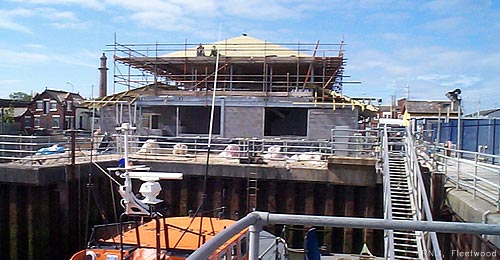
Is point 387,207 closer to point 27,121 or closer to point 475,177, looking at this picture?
point 475,177

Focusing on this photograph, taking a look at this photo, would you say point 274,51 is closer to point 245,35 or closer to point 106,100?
point 245,35

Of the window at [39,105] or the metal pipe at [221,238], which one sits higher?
the window at [39,105]

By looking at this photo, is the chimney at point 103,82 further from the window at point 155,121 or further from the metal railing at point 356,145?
the metal railing at point 356,145

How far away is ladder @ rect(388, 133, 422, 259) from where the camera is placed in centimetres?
1029

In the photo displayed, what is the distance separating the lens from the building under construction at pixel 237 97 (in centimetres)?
2795

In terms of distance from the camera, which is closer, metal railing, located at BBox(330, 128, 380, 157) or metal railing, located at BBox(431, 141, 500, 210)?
metal railing, located at BBox(431, 141, 500, 210)

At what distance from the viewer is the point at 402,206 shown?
12.2 m

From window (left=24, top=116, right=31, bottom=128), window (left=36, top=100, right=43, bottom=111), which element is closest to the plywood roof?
window (left=36, top=100, right=43, bottom=111)

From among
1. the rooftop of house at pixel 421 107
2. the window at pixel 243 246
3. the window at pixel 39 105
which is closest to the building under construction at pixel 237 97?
the window at pixel 243 246

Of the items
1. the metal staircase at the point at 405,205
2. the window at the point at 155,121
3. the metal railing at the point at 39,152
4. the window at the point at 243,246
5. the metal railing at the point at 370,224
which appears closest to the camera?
the metal railing at the point at 370,224

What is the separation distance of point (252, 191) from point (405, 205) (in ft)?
19.7

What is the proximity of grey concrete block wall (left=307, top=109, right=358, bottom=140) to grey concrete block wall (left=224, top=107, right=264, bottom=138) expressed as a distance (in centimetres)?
319

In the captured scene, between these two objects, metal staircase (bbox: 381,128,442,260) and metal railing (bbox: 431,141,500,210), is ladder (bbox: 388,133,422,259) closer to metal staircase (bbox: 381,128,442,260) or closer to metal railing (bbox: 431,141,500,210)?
metal staircase (bbox: 381,128,442,260)

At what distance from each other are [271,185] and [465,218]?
7592mm
